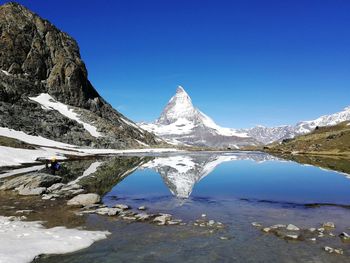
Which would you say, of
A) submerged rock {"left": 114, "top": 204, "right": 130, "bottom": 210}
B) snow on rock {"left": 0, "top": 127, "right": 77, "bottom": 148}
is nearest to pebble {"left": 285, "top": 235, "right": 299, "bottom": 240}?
submerged rock {"left": 114, "top": 204, "right": 130, "bottom": 210}

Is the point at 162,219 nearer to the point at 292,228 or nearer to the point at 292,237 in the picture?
the point at 292,228

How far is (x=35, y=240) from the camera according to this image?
23.1 m

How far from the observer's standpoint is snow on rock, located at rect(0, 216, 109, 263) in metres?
20.5

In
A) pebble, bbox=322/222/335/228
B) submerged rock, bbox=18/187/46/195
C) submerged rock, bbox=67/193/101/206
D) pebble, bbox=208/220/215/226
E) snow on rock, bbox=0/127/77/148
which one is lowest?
pebble, bbox=322/222/335/228

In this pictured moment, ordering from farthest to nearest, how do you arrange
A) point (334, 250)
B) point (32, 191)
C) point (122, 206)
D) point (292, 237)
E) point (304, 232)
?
point (32, 191) → point (122, 206) → point (304, 232) → point (292, 237) → point (334, 250)

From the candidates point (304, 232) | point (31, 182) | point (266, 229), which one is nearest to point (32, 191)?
point (31, 182)

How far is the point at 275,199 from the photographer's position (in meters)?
42.3

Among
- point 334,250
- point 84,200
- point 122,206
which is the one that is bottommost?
point 334,250

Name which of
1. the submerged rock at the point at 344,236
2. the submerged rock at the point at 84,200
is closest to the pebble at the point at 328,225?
the submerged rock at the point at 344,236

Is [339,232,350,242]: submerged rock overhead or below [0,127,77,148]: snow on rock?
below

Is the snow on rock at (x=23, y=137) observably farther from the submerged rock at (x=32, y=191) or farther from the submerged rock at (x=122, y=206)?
the submerged rock at (x=122, y=206)

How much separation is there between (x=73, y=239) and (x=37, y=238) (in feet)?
7.16

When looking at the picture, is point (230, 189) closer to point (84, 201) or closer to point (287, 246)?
point (84, 201)

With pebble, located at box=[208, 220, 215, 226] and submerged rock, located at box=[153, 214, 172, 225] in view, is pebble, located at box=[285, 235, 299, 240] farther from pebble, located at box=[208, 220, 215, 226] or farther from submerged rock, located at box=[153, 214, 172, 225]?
submerged rock, located at box=[153, 214, 172, 225]
